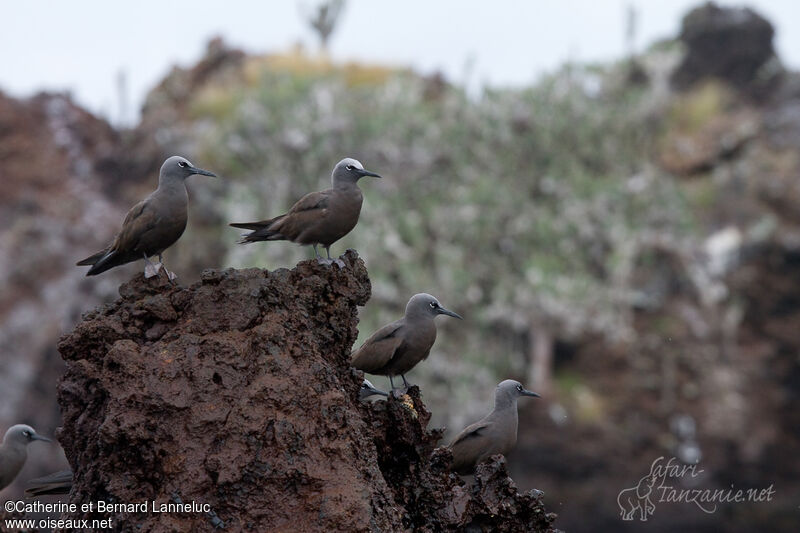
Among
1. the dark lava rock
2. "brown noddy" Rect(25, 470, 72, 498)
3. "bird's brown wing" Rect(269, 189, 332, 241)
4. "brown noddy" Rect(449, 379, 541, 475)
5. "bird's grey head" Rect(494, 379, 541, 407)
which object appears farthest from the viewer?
the dark lava rock

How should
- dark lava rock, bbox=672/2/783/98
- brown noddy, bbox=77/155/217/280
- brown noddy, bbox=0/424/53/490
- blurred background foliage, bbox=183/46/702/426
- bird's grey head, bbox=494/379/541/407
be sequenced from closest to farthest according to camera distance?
brown noddy, bbox=77/155/217/280 → bird's grey head, bbox=494/379/541/407 → brown noddy, bbox=0/424/53/490 → blurred background foliage, bbox=183/46/702/426 → dark lava rock, bbox=672/2/783/98


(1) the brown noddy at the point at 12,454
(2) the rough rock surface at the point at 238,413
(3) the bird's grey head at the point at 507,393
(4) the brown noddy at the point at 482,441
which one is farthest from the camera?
(1) the brown noddy at the point at 12,454

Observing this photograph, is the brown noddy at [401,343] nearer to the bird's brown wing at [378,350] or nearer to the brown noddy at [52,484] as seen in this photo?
the bird's brown wing at [378,350]

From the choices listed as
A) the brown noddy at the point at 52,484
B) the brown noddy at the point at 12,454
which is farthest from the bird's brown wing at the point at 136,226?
the brown noddy at the point at 12,454

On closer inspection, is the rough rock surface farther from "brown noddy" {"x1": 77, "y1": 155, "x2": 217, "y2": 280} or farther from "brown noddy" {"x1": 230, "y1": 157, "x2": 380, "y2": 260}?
"brown noddy" {"x1": 230, "y1": 157, "x2": 380, "y2": 260}

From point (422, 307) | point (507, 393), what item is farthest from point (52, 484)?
point (507, 393)

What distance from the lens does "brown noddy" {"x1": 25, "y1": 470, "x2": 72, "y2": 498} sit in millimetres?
6551

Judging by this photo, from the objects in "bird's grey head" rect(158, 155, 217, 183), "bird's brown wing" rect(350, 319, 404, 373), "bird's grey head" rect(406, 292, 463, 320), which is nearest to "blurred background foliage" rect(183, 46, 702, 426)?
"bird's grey head" rect(406, 292, 463, 320)

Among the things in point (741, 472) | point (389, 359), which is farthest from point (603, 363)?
point (389, 359)

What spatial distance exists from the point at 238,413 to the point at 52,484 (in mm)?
1749

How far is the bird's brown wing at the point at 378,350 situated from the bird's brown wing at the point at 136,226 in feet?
5.69

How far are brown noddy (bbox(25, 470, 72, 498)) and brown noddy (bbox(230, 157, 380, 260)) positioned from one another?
1.99 meters

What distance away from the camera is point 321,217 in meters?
7.38

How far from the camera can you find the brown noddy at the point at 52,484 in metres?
6.55
